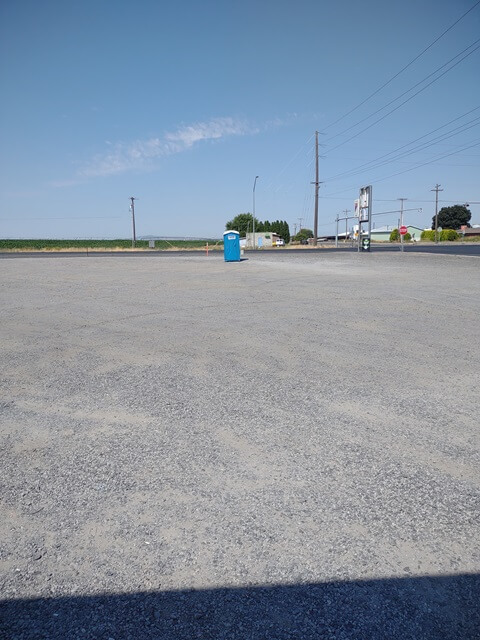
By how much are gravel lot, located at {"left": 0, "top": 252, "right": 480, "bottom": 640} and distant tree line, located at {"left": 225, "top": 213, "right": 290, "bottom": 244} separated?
120 m

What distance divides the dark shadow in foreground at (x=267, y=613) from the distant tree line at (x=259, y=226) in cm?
12344

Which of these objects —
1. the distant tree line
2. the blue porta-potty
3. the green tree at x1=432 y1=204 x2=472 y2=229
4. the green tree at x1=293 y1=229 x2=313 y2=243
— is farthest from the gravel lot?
the green tree at x1=293 y1=229 x2=313 y2=243

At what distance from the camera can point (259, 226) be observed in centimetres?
12531

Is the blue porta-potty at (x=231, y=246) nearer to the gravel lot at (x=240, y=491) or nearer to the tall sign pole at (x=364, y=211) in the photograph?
the tall sign pole at (x=364, y=211)

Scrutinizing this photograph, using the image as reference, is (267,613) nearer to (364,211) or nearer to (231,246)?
(231,246)

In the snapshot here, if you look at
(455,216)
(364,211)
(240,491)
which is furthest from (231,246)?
(455,216)

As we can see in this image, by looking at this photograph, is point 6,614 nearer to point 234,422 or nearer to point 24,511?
point 24,511

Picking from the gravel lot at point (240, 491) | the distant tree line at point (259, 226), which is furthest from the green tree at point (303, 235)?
the gravel lot at point (240, 491)

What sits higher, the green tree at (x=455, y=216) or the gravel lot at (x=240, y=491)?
the green tree at (x=455, y=216)

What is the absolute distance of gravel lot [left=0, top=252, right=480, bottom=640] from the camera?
1857 millimetres

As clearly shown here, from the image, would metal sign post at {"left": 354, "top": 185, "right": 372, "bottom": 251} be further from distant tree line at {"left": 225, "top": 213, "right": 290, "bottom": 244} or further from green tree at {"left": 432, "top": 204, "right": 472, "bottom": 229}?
green tree at {"left": 432, "top": 204, "right": 472, "bottom": 229}

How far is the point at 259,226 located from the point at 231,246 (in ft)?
332

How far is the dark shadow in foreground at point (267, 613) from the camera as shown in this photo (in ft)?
5.73

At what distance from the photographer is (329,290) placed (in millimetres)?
12906
